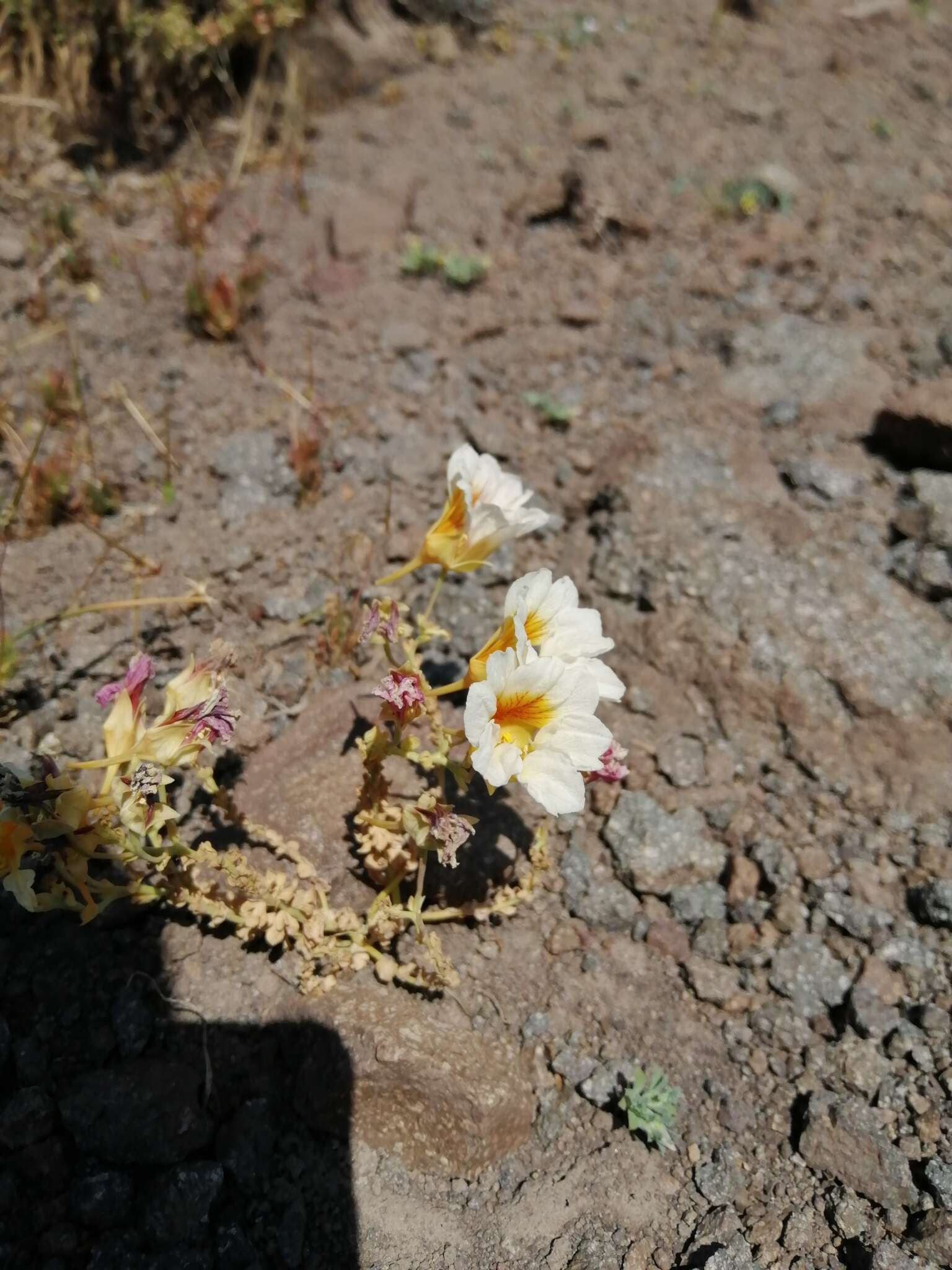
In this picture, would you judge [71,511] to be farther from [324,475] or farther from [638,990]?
[638,990]

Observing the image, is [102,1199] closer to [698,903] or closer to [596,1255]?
[596,1255]

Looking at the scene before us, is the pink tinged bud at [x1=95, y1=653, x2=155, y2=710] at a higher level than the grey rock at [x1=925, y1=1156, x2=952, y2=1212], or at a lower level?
higher

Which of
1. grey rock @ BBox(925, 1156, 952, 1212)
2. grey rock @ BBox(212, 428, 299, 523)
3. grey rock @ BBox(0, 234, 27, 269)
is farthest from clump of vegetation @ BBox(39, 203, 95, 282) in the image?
grey rock @ BBox(925, 1156, 952, 1212)

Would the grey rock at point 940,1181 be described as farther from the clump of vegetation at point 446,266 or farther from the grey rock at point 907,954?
the clump of vegetation at point 446,266

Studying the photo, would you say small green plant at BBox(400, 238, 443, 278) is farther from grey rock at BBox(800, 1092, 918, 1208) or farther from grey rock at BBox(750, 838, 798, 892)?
grey rock at BBox(800, 1092, 918, 1208)

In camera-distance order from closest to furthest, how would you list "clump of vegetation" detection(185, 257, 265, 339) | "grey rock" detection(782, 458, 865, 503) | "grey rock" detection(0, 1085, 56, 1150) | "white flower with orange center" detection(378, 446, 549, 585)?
1. "grey rock" detection(0, 1085, 56, 1150)
2. "white flower with orange center" detection(378, 446, 549, 585)
3. "grey rock" detection(782, 458, 865, 503)
4. "clump of vegetation" detection(185, 257, 265, 339)

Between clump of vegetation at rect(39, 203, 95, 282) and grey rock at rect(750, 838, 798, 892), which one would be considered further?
clump of vegetation at rect(39, 203, 95, 282)
